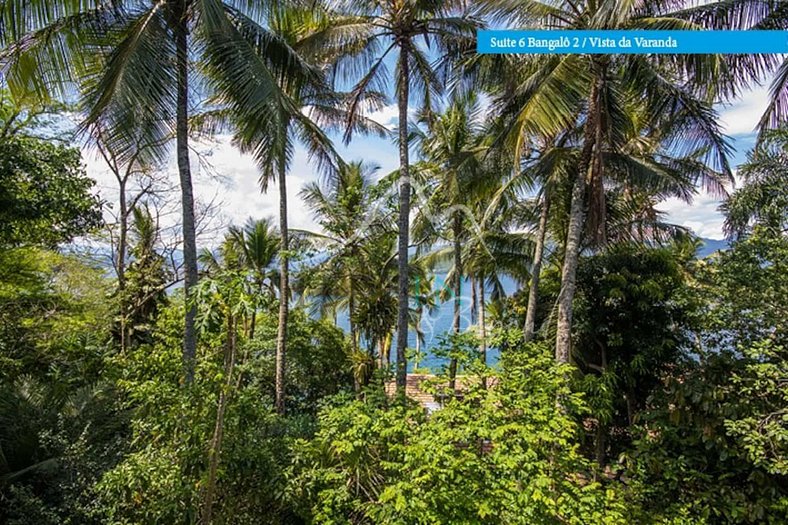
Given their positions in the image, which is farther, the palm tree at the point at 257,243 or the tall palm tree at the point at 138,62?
the palm tree at the point at 257,243

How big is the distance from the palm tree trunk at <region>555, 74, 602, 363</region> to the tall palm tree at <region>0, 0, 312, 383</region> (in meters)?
4.87

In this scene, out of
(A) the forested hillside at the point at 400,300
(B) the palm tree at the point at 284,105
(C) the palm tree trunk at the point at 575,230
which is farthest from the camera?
(C) the palm tree trunk at the point at 575,230

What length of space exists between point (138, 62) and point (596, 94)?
6254 mm

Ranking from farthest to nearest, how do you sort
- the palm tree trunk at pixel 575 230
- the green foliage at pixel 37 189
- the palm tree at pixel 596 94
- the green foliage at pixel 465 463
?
the palm tree trunk at pixel 575 230
the palm tree at pixel 596 94
the green foliage at pixel 37 189
the green foliage at pixel 465 463

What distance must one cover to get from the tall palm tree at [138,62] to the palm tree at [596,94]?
381cm

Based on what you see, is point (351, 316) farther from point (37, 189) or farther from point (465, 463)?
point (465, 463)

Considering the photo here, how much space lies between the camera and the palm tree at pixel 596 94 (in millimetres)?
5875

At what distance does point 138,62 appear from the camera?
167 inches

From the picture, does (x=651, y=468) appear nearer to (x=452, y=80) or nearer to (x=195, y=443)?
(x=195, y=443)

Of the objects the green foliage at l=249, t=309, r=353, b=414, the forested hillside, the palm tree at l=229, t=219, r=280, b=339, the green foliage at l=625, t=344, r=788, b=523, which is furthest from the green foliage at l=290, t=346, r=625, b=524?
the palm tree at l=229, t=219, r=280, b=339

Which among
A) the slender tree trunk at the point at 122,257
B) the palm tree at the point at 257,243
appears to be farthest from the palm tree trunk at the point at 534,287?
the slender tree trunk at the point at 122,257

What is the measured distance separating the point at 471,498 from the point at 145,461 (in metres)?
3.16

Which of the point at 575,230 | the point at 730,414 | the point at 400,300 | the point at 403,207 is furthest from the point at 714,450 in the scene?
the point at 403,207

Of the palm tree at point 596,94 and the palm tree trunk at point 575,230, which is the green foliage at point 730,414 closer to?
the palm tree trunk at point 575,230
